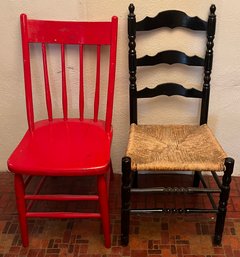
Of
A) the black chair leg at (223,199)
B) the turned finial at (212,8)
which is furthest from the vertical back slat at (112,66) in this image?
the black chair leg at (223,199)

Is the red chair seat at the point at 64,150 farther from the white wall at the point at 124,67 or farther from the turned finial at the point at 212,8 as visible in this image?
the turned finial at the point at 212,8

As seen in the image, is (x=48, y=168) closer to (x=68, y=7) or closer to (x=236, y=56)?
(x=68, y=7)

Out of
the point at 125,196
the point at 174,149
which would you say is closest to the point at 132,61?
the point at 174,149

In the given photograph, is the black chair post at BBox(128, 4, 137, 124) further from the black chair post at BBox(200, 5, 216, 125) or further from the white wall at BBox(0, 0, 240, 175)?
the black chair post at BBox(200, 5, 216, 125)

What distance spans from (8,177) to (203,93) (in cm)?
128

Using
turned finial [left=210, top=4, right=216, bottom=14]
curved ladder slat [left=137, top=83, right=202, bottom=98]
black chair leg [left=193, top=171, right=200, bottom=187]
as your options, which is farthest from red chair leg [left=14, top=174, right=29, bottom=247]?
turned finial [left=210, top=4, right=216, bottom=14]

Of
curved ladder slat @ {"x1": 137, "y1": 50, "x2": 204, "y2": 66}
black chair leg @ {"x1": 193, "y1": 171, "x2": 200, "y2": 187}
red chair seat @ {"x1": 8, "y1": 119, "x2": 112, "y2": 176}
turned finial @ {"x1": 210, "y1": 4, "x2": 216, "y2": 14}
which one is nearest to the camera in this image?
red chair seat @ {"x1": 8, "y1": 119, "x2": 112, "y2": 176}

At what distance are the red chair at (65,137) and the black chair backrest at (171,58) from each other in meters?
0.11

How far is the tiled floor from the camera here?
54.6 inches

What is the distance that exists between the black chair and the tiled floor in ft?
0.24

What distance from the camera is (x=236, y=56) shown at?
1515 mm

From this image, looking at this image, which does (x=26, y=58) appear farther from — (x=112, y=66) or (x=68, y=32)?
(x=112, y=66)

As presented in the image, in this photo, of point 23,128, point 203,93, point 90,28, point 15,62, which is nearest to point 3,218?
point 23,128

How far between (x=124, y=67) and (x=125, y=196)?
0.67m
